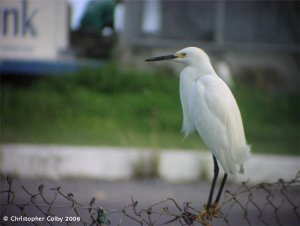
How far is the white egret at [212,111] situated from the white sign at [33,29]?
4.30 meters

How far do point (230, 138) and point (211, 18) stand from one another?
8031 millimetres

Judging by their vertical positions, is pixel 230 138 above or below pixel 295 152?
above

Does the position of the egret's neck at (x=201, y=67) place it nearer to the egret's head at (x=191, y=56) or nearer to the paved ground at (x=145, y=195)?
the egret's head at (x=191, y=56)

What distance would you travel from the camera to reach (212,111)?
2582 mm

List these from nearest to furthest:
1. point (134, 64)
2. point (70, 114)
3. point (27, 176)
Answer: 1. point (27, 176)
2. point (70, 114)
3. point (134, 64)

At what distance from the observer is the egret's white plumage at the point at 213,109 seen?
8.09 feet

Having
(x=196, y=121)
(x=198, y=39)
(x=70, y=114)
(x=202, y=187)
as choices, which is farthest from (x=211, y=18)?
(x=196, y=121)

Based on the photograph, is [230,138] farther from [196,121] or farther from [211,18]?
[211,18]

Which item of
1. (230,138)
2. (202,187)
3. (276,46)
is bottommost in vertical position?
(202,187)

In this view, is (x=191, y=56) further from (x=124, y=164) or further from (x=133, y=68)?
(x=133, y=68)

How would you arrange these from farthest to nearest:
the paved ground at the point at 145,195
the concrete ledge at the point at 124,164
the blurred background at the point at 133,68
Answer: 1. the blurred background at the point at 133,68
2. the concrete ledge at the point at 124,164
3. the paved ground at the point at 145,195

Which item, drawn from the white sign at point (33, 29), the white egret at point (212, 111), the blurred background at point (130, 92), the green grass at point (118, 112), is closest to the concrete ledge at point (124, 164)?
the blurred background at point (130, 92)

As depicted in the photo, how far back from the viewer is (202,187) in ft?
18.8

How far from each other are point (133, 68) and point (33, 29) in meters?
2.71
